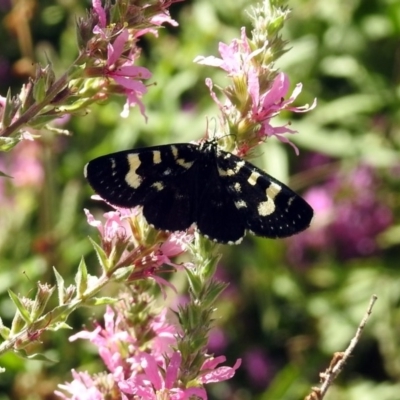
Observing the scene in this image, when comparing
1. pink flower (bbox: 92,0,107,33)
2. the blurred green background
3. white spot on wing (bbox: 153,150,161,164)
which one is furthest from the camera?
the blurred green background

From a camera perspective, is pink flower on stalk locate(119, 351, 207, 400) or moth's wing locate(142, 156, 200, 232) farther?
A: moth's wing locate(142, 156, 200, 232)

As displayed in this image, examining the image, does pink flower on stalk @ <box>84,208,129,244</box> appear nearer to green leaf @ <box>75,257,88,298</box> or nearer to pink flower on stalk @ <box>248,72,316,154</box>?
green leaf @ <box>75,257,88,298</box>

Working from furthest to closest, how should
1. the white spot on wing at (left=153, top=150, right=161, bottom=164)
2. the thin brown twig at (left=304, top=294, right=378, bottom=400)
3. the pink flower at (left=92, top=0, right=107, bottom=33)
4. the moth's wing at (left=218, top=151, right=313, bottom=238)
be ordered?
the white spot on wing at (left=153, top=150, right=161, bottom=164), the moth's wing at (left=218, top=151, right=313, bottom=238), the pink flower at (left=92, top=0, right=107, bottom=33), the thin brown twig at (left=304, top=294, right=378, bottom=400)

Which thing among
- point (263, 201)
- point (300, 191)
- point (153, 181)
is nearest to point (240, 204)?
point (263, 201)

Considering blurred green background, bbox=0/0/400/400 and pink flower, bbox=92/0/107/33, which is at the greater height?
pink flower, bbox=92/0/107/33

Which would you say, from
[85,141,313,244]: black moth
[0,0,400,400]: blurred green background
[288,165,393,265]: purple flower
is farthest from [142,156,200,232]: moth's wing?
[288,165,393,265]: purple flower

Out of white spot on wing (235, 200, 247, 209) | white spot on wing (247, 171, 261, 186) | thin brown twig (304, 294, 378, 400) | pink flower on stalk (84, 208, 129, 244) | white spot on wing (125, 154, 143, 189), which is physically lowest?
thin brown twig (304, 294, 378, 400)

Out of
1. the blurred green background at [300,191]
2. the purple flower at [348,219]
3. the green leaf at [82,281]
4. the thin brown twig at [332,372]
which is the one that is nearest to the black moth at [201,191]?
the green leaf at [82,281]
